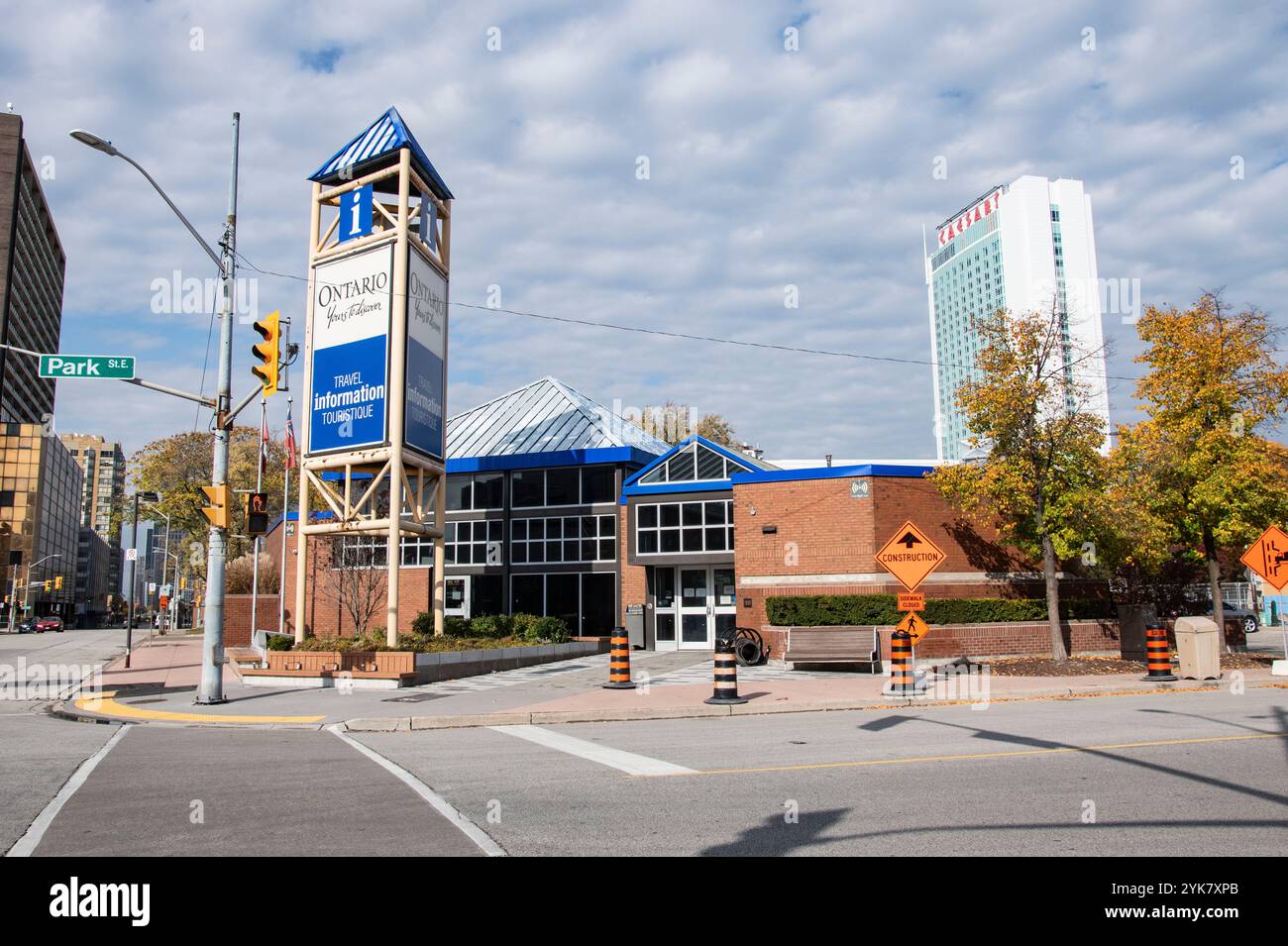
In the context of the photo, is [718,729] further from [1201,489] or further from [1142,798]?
[1201,489]

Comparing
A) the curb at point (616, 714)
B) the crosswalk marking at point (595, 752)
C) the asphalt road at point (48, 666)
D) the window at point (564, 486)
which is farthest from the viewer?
the window at point (564, 486)

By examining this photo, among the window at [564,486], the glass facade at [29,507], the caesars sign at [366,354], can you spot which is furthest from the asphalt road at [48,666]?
the glass facade at [29,507]

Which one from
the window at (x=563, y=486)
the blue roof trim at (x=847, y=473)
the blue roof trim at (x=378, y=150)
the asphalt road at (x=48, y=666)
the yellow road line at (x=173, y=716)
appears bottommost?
the asphalt road at (x=48, y=666)

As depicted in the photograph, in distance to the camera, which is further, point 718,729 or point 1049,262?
point 1049,262

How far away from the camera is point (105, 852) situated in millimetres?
6023

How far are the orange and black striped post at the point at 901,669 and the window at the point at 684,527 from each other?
41.0 feet

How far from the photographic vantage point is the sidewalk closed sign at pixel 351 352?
22.8 meters

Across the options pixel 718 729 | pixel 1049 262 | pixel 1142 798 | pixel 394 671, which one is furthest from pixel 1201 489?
pixel 1049 262

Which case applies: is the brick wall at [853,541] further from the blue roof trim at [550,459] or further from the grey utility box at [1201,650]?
the blue roof trim at [550,459]

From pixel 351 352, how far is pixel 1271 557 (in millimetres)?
20983

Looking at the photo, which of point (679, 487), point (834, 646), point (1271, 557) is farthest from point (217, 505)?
point (1271, 557)

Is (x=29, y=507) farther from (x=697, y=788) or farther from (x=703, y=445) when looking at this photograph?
(x=697, y=788)
